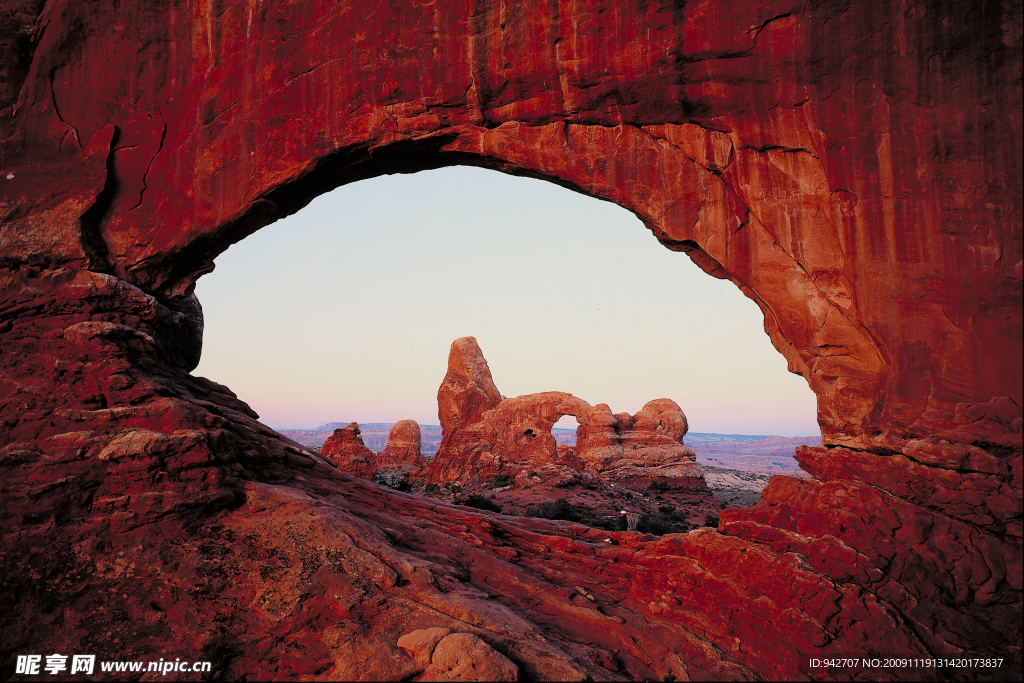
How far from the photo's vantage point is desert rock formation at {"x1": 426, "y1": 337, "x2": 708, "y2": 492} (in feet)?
109

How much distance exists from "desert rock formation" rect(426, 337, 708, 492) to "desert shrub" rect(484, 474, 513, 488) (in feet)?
1.82

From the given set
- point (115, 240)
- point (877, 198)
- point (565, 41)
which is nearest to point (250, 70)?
point (115, 240)

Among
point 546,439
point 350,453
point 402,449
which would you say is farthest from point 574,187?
point 402,449

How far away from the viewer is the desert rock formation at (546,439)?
3322 centimetres

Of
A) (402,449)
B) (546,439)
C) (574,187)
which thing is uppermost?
(574,187)

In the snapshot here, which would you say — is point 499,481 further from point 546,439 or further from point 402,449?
point 402,449

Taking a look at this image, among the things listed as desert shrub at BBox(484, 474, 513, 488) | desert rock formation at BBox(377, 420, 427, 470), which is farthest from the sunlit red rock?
desert rock formation at BBox(377, 420, 427, 470)

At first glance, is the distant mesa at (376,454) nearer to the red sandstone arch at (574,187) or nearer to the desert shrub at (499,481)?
the desert shrub at (499,481)

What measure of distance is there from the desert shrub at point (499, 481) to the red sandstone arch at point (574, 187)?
2165 centimetres

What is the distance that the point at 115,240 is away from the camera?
10.9 metres

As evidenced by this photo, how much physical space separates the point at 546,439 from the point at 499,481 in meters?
5.07

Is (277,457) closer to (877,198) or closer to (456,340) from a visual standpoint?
(877,198)

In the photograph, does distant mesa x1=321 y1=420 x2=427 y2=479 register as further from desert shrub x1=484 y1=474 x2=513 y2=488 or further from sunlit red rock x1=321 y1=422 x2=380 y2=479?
desert shrub x1=484 y1=474 x2=513 y2=488

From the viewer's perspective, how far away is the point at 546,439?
121ft
